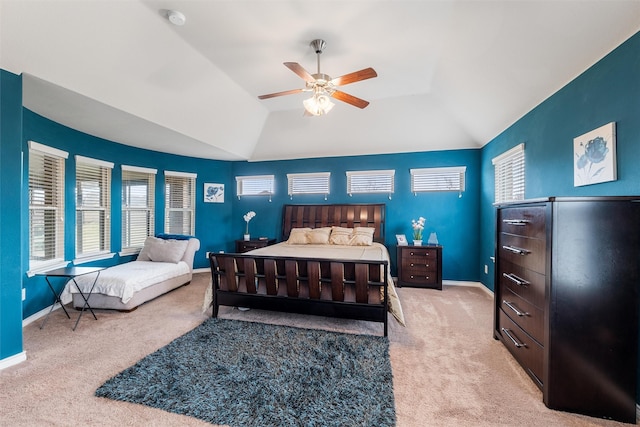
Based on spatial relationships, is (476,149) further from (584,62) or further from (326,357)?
(326,357)

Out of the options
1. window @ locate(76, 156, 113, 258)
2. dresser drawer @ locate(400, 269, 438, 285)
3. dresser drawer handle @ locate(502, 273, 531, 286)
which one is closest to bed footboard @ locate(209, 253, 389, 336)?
dresser drawer handle @ locate(502, 273, 531, 286)

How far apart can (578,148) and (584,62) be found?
681 mm

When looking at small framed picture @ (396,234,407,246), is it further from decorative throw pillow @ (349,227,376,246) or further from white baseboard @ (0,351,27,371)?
white baseboard @ (0,351,27,371)

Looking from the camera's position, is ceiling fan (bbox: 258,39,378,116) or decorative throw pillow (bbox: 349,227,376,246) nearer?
ceiling fan (bbox: 258,39,378,116)

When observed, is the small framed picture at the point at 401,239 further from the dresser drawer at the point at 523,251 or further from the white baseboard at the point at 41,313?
the white baseboard at the point at 41,313

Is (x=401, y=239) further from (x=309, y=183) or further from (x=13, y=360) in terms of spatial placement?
(x=13, y=360)

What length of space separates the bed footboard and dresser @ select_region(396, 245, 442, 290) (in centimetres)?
190

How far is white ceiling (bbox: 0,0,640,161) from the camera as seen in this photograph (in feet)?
6.59

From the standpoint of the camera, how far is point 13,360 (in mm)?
2191

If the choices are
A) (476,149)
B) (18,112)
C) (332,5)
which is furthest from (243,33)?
(476,149)

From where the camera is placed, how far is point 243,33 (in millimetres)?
2590

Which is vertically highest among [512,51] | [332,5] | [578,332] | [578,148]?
[332,5]

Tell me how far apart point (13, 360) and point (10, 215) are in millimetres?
1241

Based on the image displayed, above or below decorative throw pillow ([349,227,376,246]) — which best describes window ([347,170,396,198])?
above
